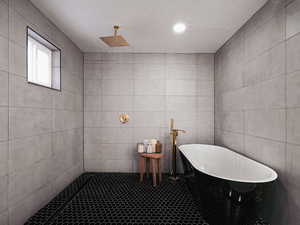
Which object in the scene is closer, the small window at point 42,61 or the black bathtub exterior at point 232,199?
the black bathtub exterior at point 232,199

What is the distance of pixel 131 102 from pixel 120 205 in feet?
6.74

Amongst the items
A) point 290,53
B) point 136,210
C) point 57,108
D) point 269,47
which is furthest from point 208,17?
point 136,210

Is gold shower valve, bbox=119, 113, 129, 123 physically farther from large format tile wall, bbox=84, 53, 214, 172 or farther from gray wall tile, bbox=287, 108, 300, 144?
gray wall tile, bbox=287, 108, 300, 144

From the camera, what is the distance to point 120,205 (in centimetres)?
250

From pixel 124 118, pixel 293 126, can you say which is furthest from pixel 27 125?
pixel 293 126

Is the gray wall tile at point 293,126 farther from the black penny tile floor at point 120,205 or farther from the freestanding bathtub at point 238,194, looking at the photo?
the black penny tile floor at point 120,205

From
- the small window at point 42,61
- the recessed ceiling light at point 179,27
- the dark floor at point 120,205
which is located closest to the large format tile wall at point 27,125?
the small window at point 42,61

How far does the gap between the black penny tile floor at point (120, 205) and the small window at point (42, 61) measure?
1.68 m

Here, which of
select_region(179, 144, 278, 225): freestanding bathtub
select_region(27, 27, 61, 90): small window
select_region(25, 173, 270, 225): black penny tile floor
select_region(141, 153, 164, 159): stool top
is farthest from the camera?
select_region(141, 153, 164, 159): stool top

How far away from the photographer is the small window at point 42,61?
239 centimetres

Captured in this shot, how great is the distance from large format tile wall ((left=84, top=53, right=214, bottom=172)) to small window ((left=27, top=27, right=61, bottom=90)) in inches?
40.3

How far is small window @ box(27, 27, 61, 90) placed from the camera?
239 cm

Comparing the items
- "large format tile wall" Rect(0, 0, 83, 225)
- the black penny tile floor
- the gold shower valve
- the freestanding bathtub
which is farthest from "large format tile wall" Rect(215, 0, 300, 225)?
"large format tile wall" Rect(0, 0, 83, 225)

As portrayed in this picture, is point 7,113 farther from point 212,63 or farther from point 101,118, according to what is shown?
point 212,63
